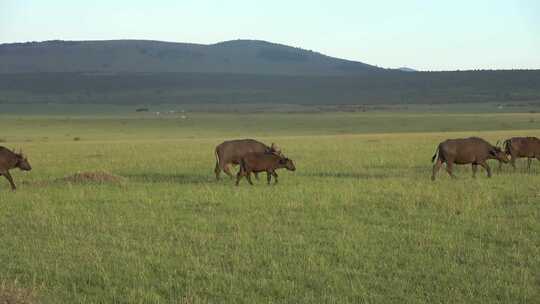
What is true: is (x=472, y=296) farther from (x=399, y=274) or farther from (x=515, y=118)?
(x=515, y=118)

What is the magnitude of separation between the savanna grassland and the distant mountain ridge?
135368 millimetres

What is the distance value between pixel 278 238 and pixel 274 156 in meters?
6.76

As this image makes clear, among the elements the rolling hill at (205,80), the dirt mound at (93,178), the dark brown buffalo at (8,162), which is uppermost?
the rolling hill at (205,80)

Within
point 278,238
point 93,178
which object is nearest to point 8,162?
point 93,178

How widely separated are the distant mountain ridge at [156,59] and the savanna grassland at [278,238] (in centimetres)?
13537

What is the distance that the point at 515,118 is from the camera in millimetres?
54500

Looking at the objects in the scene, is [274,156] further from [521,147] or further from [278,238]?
[521,147]

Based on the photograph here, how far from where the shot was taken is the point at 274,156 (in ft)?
53.8

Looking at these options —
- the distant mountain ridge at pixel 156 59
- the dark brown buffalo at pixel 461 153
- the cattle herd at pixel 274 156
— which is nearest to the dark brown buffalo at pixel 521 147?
the cattle herd at pixel 274 156

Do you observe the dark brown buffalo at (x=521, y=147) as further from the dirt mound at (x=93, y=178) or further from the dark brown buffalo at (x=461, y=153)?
the dirt mound at (x=93, y=178)

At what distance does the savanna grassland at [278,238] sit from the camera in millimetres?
7520

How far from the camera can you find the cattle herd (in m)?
16.2

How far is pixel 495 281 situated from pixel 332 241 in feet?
8.05

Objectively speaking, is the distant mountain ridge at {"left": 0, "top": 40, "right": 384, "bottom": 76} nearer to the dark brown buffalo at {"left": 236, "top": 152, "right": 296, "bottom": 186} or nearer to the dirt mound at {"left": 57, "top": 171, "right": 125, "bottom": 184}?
→ the dirt mound at {"left": 57, "top": 171, "right": 125, "bottom": 184}
